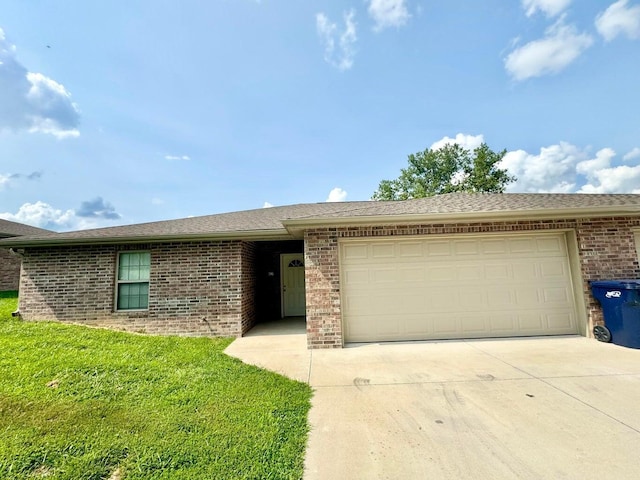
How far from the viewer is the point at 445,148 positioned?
2734 centimetres

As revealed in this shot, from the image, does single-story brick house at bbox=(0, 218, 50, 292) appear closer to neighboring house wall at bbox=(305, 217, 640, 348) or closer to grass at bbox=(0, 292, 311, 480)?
grass at bbox=(0, 292, 311, 480)

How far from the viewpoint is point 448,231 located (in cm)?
615

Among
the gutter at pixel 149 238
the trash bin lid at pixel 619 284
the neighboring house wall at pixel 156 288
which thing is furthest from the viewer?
the neighboring house wall at pixel 156 288

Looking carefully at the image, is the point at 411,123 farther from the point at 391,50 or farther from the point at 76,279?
the point at 76,279

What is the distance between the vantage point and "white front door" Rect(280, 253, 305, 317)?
33.6 feet

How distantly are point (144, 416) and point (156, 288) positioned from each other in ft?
15.7

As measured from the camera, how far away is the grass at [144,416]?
223 cm

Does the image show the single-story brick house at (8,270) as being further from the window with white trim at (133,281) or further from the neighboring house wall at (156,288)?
the window with white trim at (133,281)

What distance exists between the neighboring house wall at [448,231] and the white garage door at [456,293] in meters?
0.28

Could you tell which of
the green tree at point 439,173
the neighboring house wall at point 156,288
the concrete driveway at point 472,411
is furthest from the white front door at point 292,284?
the green tree at point 439,173

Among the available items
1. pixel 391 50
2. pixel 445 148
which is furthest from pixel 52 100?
pixel 445 148

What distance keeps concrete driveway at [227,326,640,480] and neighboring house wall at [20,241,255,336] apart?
2.04 meters

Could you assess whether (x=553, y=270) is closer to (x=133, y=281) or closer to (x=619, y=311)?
(x=619, y=311)

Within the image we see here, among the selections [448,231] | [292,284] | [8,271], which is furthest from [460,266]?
[8,271]
